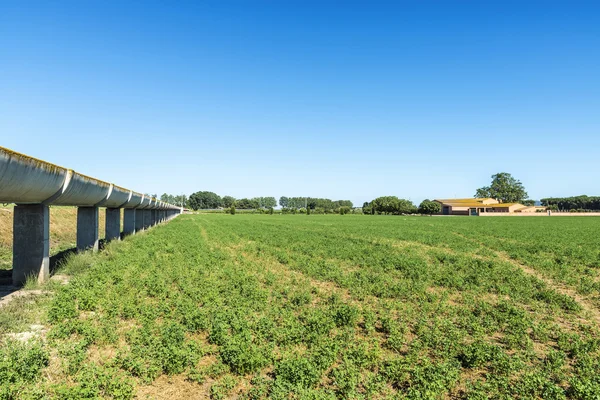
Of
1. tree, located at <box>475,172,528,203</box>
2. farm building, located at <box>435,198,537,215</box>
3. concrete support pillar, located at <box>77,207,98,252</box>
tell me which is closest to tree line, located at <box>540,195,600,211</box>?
tree, located at <box>475,172,528,203</box>

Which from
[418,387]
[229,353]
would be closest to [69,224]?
[229,353]

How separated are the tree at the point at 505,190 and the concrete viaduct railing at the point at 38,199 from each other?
17936cm

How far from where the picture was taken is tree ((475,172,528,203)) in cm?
16362

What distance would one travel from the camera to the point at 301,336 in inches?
287

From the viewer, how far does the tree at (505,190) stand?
16362 cm

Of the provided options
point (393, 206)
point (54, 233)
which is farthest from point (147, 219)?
point (393, 206)

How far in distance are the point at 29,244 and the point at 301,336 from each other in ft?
31.3

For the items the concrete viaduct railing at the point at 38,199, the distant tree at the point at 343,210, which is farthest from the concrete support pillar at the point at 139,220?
the distant tree at the point at 343,210

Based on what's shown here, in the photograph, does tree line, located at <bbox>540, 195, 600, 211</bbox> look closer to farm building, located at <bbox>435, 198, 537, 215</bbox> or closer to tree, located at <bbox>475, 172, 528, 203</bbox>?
tree, located at <bbox>475, 172, 528, 203</bbox>

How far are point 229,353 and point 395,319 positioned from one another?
14.5 ft

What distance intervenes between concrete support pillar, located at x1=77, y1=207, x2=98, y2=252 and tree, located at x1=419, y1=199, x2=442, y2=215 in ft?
389

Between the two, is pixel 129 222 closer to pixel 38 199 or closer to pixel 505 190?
pixel 38 199

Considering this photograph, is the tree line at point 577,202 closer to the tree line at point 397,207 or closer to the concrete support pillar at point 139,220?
the tree line at point 397,207

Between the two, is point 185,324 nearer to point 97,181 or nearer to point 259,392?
point 259,392
